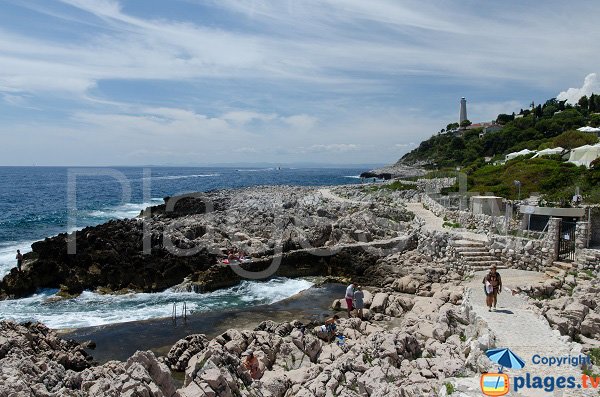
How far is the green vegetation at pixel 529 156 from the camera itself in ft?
104

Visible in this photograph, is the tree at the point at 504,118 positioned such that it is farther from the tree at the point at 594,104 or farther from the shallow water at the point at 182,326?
the shallow water at the point at 182,326

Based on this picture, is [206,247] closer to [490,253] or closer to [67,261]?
[67,261]

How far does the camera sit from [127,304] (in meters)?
20.9

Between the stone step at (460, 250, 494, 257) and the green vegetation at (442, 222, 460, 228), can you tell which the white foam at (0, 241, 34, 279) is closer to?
the stone step at (460, 250, 494, 257)

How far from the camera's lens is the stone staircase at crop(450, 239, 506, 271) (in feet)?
66.6

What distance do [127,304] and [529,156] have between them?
3986 cm

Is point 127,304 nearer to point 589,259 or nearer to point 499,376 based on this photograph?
point 499,376

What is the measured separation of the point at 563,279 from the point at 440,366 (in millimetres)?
8673

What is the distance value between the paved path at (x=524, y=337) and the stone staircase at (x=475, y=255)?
392 centimetres

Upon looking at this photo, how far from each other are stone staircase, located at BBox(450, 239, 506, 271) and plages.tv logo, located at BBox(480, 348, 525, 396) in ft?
34.7

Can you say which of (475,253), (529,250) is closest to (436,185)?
(475,253)

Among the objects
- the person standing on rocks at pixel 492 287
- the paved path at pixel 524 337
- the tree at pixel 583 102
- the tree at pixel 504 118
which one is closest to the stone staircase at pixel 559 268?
the paved path at pixel 524 337

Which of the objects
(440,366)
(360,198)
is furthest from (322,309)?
(360,198)

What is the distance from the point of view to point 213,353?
1123 cm
